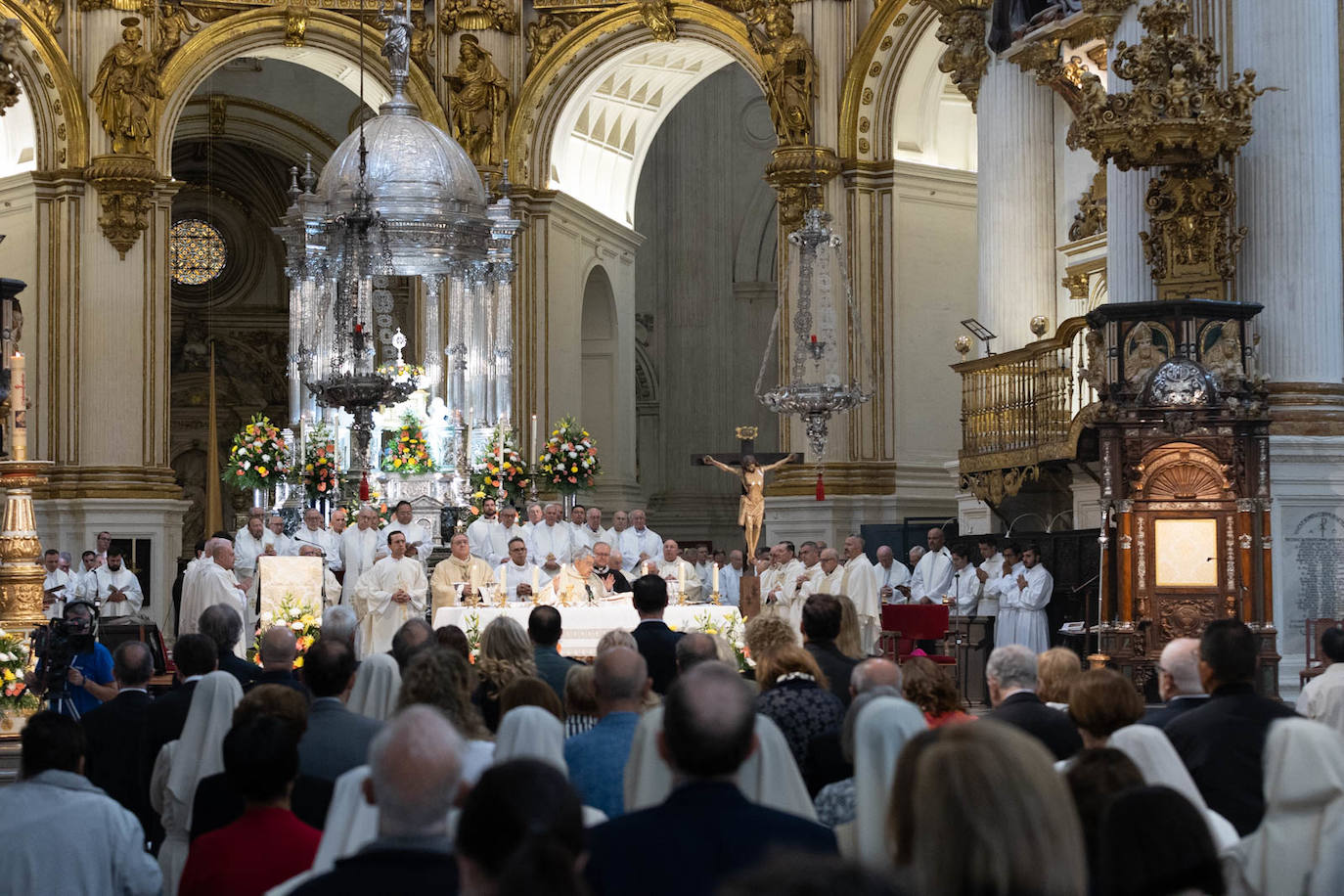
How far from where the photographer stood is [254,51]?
2442 cm

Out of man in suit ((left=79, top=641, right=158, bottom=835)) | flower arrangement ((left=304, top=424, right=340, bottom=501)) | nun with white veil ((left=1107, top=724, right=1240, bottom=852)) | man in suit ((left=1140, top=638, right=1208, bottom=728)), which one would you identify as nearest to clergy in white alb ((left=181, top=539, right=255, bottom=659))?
flower arrangement ((left=304, top=424, right=340, bottom=501))

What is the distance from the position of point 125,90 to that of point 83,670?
14.0 meters

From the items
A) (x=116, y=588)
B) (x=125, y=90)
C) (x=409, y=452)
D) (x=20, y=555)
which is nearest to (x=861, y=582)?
(x=409, y=452)

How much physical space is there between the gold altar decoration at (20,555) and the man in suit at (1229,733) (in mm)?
8683

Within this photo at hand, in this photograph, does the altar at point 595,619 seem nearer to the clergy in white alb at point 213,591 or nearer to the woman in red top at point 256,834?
the clergy in white alb at point 213,591

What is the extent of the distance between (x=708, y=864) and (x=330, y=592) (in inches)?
583

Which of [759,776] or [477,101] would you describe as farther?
[477,101]

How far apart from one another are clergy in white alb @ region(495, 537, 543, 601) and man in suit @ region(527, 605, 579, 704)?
768cm

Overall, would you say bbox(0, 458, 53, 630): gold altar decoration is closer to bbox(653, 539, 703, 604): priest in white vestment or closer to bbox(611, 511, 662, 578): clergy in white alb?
bbox(653, 539, 703, 604): priest in white vestment

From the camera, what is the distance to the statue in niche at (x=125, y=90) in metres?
22.8

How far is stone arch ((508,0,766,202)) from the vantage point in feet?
78.9

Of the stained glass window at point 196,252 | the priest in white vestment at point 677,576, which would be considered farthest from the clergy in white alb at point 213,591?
the stained glass window at point 196,252

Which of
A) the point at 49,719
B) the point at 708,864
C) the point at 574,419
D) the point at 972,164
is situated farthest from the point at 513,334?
the point at 708,864

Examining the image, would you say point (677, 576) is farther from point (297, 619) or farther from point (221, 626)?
point (221, 626)
